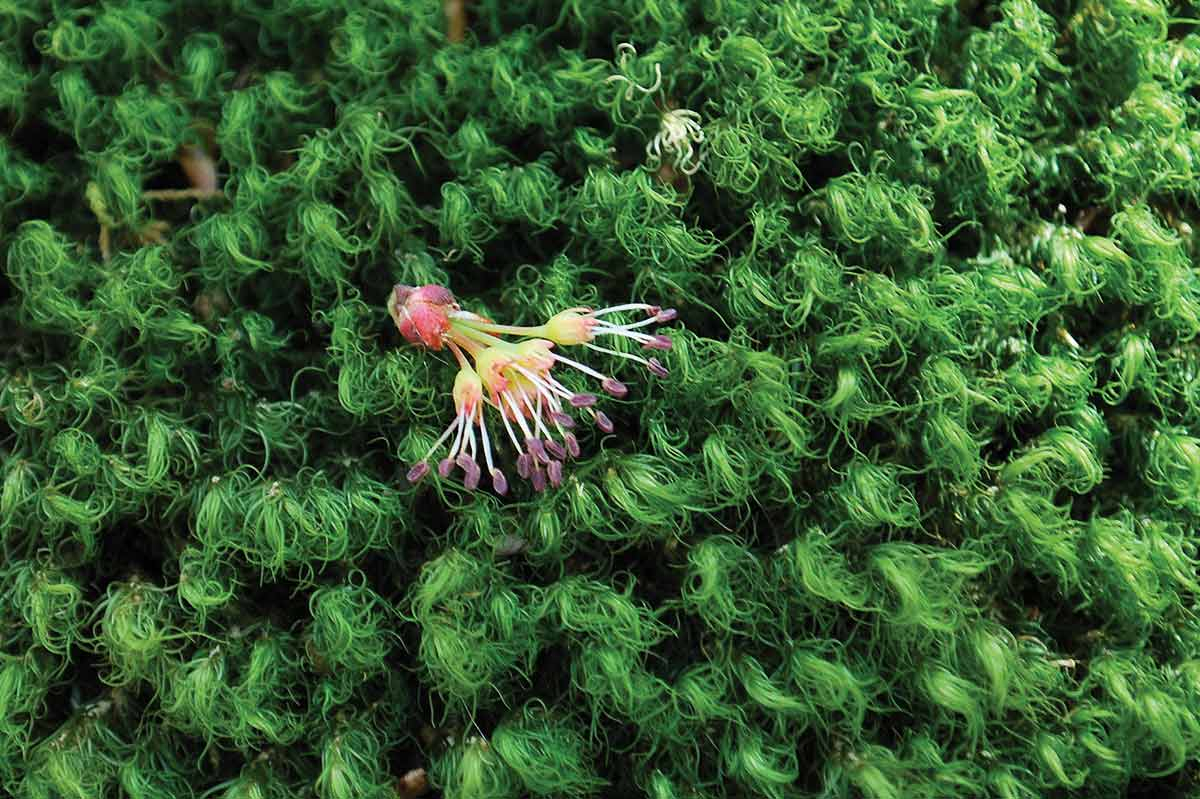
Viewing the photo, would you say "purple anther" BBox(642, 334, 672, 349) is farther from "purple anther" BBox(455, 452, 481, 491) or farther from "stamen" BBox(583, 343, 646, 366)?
"purple anther" BBox(455, 452, 481, 491)


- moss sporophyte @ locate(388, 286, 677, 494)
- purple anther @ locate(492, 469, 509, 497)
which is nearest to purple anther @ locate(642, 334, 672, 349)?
moss sporophyte @ locate(388, 286, 677, 494)

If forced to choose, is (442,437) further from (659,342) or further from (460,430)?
(659,342)

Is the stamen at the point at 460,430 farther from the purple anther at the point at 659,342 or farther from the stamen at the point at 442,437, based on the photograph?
the purple anther at the point at 659,342

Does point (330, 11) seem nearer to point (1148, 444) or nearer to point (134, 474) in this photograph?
point (134, 474)

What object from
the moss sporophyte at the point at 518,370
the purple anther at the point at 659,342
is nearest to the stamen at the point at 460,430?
the moss sporophyte at the point at 518,370

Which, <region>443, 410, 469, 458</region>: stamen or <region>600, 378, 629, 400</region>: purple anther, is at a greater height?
<region>600, 378, 629, 400</region>: purple anther

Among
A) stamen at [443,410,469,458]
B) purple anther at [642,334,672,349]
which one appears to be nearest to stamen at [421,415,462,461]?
stamen at [443,410,469,458]

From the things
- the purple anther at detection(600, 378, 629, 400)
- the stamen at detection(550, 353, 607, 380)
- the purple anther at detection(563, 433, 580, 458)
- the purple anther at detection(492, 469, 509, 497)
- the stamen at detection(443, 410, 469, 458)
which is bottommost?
the purple anther at detection(492, 469, 509, 497)

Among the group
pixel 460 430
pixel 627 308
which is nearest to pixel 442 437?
pixel 460 430
